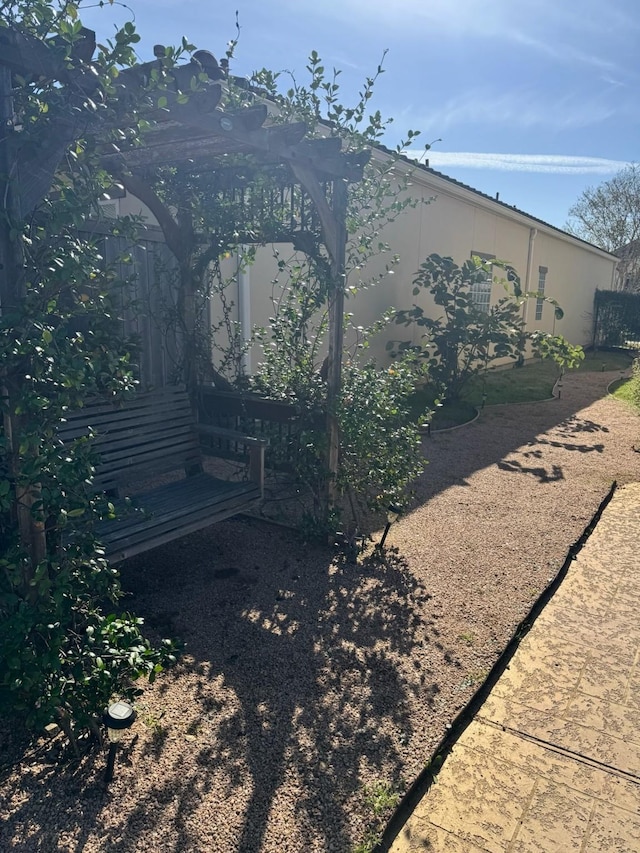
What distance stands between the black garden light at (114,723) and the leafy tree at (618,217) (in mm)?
36445

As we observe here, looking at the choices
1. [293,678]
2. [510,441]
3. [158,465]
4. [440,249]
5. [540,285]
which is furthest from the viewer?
[540,285]

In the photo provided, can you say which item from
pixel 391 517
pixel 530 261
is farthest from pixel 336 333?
pixel 530 261

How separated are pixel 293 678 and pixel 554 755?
1.17 m

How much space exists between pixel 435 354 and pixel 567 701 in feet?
23.4

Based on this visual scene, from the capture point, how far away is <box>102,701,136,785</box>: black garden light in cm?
212

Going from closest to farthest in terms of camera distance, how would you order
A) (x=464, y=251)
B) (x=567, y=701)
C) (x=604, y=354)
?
(x=567, y=701)
(x=464, y=251)
(x=604, y=354)

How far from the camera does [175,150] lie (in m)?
3.66

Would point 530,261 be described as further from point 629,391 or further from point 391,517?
point 391,517

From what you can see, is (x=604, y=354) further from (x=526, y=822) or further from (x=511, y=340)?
(x=526, y=822)

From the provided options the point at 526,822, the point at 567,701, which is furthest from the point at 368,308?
the point at 526,822

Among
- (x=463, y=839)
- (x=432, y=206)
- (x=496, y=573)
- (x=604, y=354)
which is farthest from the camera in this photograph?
(x=604, y=354)

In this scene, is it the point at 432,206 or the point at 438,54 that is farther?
the point at 432,206

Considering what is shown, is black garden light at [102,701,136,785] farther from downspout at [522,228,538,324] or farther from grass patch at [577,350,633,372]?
grass patch at [577,350,633,372]

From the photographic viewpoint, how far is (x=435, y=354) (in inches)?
370
